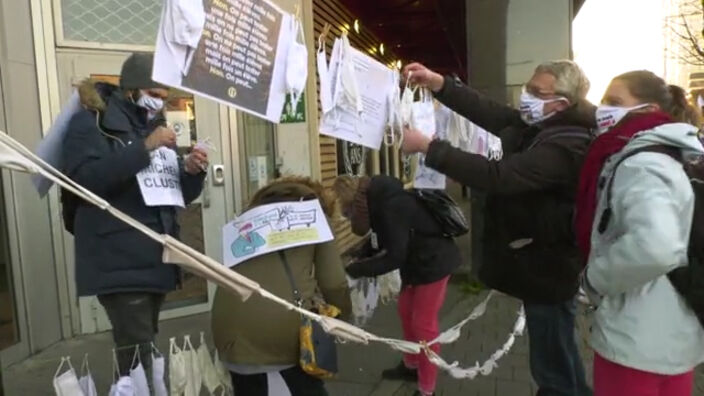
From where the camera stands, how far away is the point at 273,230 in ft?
8.45

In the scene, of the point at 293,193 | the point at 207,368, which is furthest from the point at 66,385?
the point at 293,193

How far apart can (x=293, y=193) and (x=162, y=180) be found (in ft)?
1.84

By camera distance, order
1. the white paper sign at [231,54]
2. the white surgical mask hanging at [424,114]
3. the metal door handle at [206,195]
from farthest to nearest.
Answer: the metal door handle at [206,195], the white surgical mask hanging at [424,114], the white paper sign at [231,54]

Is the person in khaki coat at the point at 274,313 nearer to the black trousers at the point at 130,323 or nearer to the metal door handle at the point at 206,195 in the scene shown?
the black trousers at the point at 130,323

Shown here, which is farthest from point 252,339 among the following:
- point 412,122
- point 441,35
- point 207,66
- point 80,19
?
point 441,35

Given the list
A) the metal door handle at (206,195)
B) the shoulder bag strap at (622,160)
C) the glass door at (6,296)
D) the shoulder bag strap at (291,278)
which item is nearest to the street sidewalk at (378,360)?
the glass door at (6,296)

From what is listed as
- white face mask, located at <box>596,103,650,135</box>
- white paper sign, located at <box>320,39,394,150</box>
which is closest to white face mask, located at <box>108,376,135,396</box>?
white paper sign, located at <box>320,39,394,150</box>

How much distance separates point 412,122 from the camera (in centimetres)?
336

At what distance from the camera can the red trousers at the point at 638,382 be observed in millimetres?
2186

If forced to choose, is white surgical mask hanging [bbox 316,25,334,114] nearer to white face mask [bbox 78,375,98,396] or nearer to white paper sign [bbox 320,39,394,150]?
white paper sign [bbox 320,39,394,150]

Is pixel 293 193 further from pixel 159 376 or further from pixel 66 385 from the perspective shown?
pixel 66 385

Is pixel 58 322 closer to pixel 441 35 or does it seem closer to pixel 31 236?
pixel 31 236

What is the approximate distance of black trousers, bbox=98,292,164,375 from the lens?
2.61 m

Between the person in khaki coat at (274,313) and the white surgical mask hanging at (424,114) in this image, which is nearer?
the person in khaki coat at (274,313)
